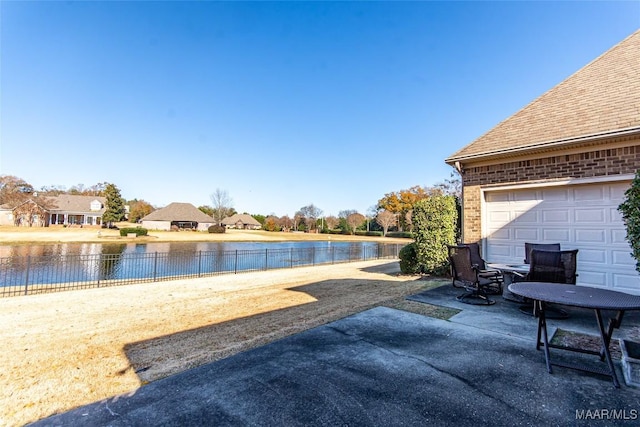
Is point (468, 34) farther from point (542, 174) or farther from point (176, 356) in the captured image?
point (176, 356)

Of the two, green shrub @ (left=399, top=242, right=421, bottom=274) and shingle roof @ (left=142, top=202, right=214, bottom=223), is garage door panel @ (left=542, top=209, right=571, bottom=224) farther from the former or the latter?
shingle roof @ (left=142, top=202, right=214, bottom=223)

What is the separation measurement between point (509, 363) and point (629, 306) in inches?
42.2

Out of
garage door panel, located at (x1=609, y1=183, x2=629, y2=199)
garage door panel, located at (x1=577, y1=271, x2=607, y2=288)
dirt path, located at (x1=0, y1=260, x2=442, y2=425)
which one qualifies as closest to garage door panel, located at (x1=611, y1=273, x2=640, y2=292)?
garage door panel, located at (x1=577, y1=271, x2=607, y2=288)

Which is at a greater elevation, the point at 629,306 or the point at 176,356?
the point at 629,306

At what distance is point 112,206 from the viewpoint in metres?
45.5

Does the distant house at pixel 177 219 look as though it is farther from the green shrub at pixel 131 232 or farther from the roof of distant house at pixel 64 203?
the green shrub at pixel 131 232

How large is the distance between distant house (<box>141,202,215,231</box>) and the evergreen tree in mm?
4027

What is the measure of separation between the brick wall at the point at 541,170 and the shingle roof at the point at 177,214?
4966 cm

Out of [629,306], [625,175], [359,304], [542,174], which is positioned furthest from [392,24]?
[629,306]

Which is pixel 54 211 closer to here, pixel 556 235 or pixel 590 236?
pixel 556 235

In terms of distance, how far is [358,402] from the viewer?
2086 mm

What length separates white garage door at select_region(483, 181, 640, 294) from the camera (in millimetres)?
5367

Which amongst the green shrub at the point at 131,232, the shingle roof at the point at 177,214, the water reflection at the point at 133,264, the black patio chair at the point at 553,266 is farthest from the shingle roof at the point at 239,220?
the black patio chair at the point at 553,266

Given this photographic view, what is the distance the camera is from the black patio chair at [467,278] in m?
4.93
